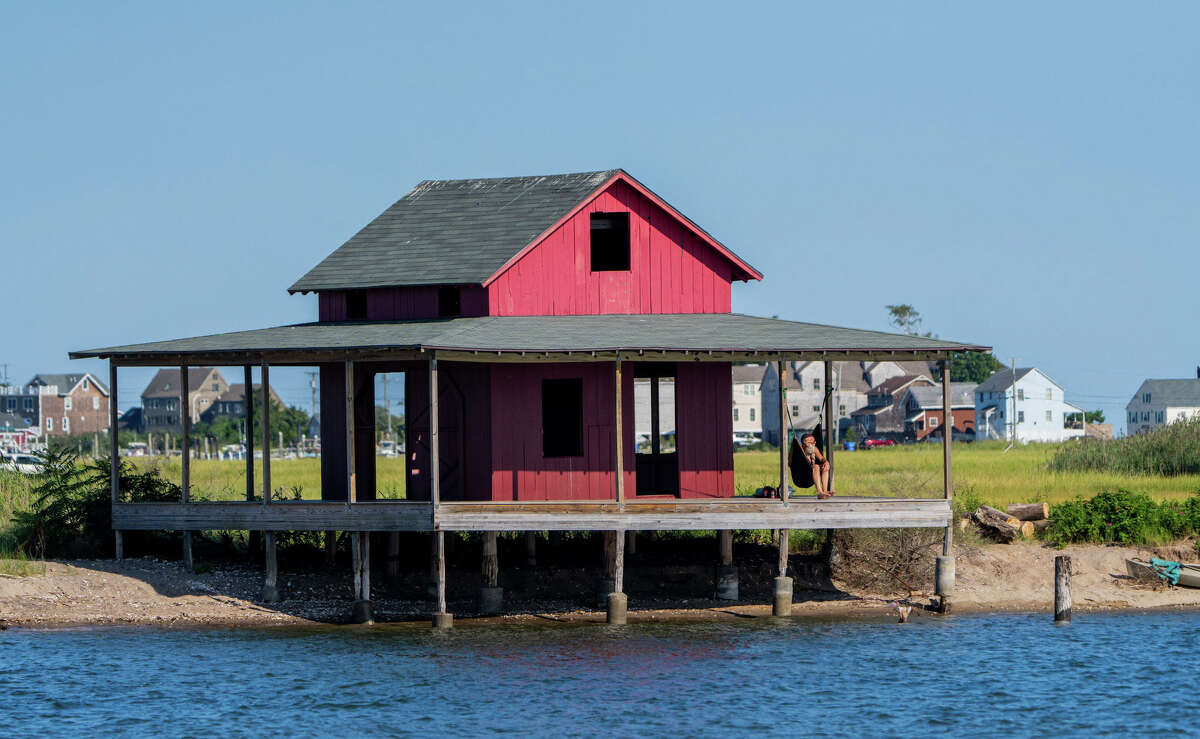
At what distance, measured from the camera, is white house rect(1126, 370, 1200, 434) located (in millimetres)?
127062

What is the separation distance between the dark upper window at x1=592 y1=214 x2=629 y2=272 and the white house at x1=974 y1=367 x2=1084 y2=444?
90810 millimetres

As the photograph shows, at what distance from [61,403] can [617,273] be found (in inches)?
5296

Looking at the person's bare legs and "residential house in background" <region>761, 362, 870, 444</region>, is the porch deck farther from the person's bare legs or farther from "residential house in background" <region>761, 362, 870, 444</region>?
"residential house in background" <region>761, 362, 870, 444</region>

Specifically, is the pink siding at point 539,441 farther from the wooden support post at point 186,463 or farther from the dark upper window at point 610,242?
the wooden support post at point 186,463

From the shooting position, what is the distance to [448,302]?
33.8 metres

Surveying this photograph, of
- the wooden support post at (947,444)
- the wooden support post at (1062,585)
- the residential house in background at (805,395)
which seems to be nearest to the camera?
the wooden support post at (947,444)

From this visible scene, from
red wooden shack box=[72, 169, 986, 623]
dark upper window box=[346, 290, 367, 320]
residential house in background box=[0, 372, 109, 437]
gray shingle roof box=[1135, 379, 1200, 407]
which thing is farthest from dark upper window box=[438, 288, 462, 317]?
residential house in background box=[0, 372, 109, 437]

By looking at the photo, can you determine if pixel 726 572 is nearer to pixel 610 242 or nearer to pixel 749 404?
pixel 610 242

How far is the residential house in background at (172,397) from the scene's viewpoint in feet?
564

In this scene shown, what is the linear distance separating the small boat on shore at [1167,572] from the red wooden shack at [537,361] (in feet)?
21.4

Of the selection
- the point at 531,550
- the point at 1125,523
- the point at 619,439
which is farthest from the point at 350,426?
the point at 1125,523

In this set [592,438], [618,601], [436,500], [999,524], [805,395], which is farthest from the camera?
[805,395]

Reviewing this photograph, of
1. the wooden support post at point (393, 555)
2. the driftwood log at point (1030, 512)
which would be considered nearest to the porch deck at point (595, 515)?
the wooden support post at point (393, 555)

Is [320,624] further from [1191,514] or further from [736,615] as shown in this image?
[1191,514]
